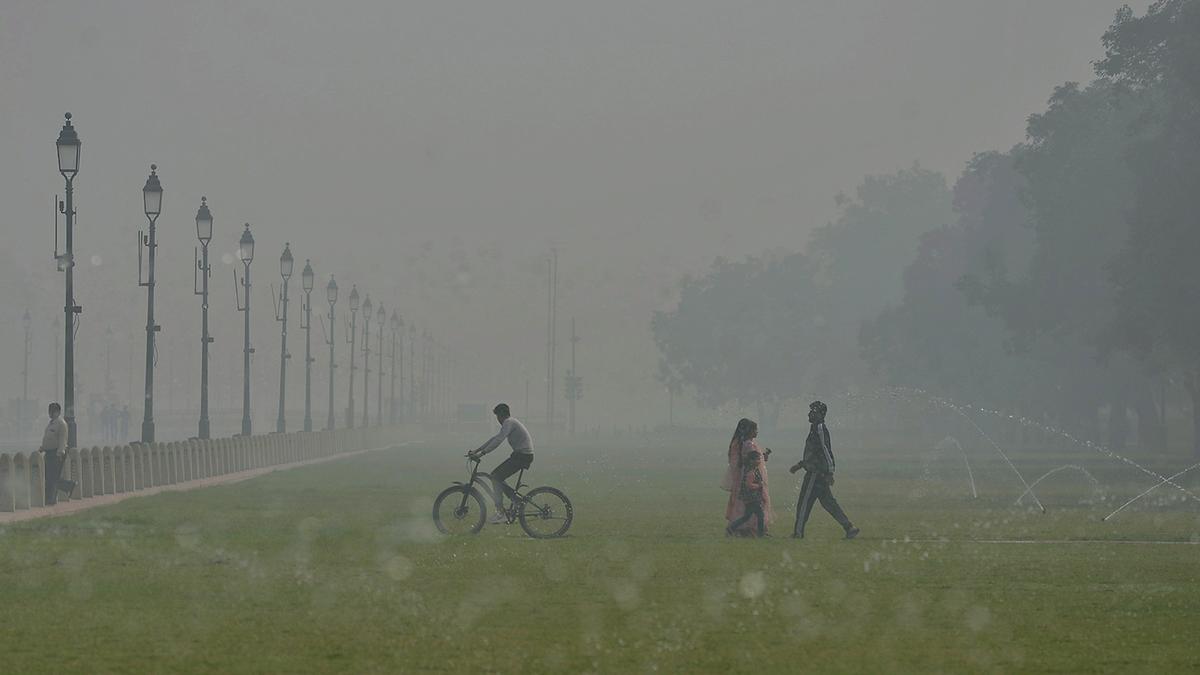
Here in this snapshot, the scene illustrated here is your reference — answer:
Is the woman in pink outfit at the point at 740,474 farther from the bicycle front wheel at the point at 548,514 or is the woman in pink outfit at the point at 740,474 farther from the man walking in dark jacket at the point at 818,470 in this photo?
the bicycle front wheel at the point at 548,514

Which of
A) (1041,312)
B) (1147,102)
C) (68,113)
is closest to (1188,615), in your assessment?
(68,113)

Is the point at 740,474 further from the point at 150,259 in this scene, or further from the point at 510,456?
the point at 150,259

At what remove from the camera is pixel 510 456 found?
1092 inches

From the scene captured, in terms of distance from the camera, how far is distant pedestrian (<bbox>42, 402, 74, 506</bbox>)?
38.5 meters

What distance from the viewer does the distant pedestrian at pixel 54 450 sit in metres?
38.5

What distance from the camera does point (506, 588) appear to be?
67.8 ft

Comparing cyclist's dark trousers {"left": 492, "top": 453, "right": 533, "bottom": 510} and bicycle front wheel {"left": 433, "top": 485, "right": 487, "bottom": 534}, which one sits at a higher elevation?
cyclist's dark trousers {"left": 492, "top": 453, "right": 533, "bottom": 510}

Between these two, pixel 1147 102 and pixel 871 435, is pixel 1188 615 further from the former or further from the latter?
pixel 871 435

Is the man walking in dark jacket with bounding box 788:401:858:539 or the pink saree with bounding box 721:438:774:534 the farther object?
the pink saree with bounding box 721:438:774:534

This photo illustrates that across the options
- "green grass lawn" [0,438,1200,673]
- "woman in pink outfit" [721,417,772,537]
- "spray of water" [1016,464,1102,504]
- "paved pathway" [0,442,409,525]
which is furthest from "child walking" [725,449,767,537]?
"spray of water" [1016,464,1102,504]

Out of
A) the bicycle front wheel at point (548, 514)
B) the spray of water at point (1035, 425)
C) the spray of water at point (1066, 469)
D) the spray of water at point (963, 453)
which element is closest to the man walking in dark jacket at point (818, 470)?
the bicycle front wheel at point (548, 514)

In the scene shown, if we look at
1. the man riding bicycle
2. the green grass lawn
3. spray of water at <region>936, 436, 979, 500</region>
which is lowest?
spray of water at <region>936, 436, 979, 500</region>

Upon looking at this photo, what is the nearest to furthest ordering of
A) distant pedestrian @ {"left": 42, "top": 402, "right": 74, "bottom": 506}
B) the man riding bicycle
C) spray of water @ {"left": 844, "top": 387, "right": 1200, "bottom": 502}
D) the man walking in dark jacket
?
the man riding bicycle < the man walking in dark jacket < distant pedestrian @ {"left": 42, "top": 402, "right": 74, "bottom": 506} < spray of water @ {"left": 844, "top": 387, "right": 1200, "bottom": 502}

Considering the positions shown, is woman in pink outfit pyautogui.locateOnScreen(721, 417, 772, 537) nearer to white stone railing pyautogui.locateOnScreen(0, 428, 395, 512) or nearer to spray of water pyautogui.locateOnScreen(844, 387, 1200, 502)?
white stone railing pyautogui.locateOnScreen(0, 428, 395, 512)
